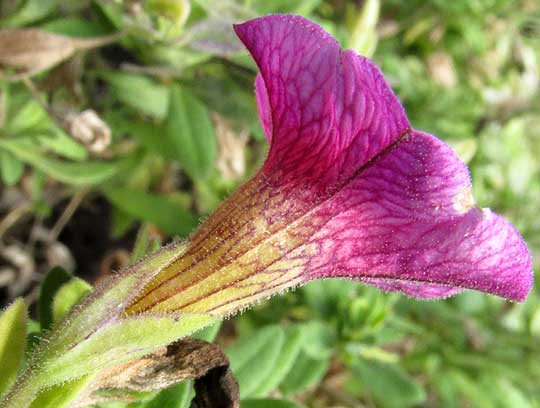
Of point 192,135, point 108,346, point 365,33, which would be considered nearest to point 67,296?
point 108,346

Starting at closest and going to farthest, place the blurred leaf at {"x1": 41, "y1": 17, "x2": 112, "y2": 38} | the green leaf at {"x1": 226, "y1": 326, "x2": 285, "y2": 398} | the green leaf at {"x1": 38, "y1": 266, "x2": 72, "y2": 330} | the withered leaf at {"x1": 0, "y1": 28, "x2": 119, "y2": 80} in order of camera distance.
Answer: the green leaf at {"x1": 38, "y1": 266, "x2": 72, "y2": 330} → the green leaf at {"x1": 226, "y1": 326, "x2": 285, "y2": 398} → the withered leaf at {"x1": 0, "y1": 28, "x2": 119, "y2": 80} → the blurred leaf at {"x1": 41, "y1": 17, "x2": 112, "y2": 38}

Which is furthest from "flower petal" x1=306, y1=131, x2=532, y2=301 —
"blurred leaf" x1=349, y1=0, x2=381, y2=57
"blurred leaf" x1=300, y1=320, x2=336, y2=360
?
"blurred leaf" x1=349, y1=0, x2=381, y2=57

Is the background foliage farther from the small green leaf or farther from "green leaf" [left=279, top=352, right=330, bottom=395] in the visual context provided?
the small green leaf

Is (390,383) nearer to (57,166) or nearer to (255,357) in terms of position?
(255,357)

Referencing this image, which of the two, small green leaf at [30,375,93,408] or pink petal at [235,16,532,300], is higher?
pink petal at [235,16,532,300]

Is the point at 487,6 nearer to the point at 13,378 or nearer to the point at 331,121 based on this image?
the point at 331,121

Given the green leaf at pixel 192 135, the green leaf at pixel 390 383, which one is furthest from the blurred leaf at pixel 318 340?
the green leaf at pixel 192 135

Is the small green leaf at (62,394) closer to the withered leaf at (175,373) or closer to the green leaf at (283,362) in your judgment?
the withered leaf at (175,373)
